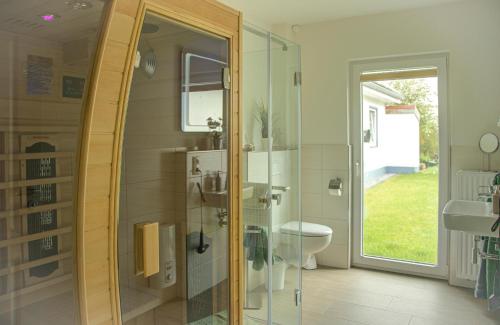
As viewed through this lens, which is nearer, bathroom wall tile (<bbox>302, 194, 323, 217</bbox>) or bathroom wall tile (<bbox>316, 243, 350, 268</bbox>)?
bathroom wall tile (<bbox>316, 243, 350, 268</bbox>)

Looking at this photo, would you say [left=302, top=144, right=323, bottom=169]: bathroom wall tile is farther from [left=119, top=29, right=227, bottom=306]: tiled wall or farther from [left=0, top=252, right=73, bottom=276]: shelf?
[left=0, top=252, right=73, bottom=276]: shelf

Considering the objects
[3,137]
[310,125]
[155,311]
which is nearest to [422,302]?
[310,125]

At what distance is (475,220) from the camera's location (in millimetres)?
2473

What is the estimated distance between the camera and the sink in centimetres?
245

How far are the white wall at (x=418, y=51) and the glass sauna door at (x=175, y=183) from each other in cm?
222

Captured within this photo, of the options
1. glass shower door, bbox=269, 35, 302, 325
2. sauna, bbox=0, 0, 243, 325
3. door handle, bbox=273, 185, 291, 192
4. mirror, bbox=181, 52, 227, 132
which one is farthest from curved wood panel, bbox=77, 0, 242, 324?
door handle, bbox=273, 185, 291, 192

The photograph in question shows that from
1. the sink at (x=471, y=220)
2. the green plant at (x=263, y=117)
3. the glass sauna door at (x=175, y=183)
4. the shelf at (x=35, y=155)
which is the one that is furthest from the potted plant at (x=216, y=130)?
the sink at (x=471, y=220)

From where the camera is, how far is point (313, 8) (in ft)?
11.3

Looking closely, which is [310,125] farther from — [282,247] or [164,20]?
[164,20]

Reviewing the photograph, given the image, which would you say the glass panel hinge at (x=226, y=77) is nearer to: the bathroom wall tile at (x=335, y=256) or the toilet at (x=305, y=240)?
the toilet at (x=305, y=240)

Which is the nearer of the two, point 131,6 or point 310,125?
point 131,6

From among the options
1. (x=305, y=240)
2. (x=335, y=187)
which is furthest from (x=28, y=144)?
(x=335, y=187)

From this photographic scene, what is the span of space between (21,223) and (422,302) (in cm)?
290

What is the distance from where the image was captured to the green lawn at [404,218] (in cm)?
359
